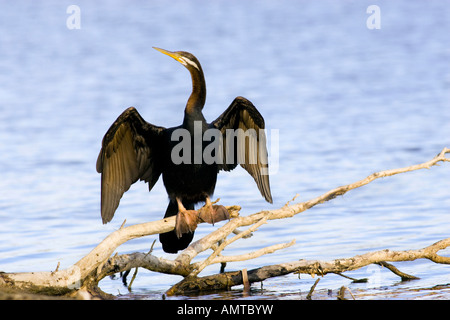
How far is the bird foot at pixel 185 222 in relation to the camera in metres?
5.68

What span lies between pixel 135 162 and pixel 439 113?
8.62 m

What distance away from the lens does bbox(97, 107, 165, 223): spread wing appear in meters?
5.93

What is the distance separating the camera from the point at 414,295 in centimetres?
549

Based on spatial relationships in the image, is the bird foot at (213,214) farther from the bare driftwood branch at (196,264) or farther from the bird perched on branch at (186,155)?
the bare driftwood branch at (196,264)

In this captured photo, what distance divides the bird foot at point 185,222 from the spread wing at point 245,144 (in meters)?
0.63

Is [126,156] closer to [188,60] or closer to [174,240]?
[174,240]

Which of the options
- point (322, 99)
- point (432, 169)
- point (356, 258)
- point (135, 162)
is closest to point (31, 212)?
point (135, 162)

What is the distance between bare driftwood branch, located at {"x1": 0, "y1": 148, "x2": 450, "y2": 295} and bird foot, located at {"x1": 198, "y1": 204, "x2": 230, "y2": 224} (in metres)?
0.11

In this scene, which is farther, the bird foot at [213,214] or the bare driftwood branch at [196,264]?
the bird foot at [213,214]

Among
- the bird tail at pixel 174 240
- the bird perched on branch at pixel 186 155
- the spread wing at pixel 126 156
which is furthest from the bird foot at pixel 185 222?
the spread wing at pixel 126 156

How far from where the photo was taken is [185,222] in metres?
5.73
